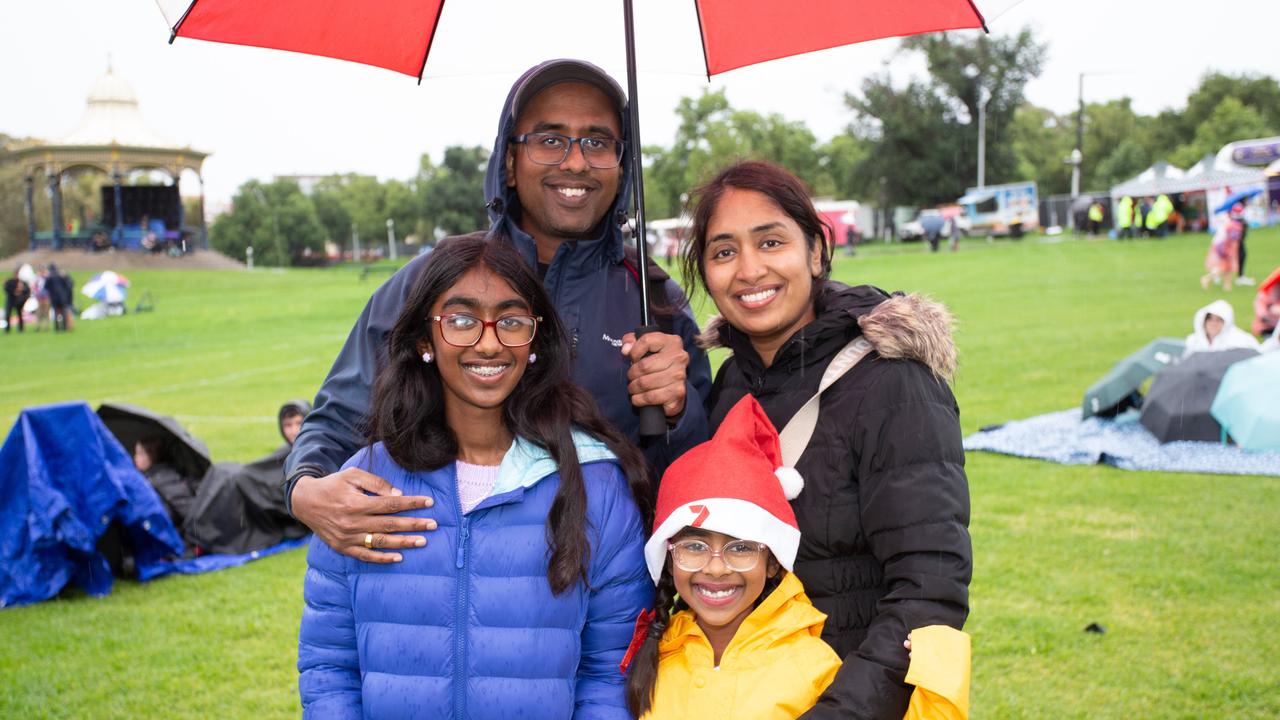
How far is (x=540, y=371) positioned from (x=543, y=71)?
1.03 m

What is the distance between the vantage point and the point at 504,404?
2.52 meters

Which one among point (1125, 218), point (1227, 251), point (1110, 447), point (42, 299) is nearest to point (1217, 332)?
point (1110, 447)

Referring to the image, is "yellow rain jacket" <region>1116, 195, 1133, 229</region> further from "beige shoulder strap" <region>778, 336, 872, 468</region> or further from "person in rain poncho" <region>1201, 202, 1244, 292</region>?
"beige shoulder strap" <region>778, 336, 872, 468</region>

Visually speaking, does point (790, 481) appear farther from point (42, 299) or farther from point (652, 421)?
point (42, 299)

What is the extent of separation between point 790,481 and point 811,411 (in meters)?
0.18

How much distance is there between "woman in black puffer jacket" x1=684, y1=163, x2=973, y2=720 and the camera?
2.05 metres

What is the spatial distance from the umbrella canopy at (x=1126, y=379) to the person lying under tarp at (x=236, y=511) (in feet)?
25.4

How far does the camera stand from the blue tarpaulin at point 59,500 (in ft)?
20.3

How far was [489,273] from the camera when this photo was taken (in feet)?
8.02

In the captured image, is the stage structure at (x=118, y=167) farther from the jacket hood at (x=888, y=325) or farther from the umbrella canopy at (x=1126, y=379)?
the jacket hood at (x=888, y=325)

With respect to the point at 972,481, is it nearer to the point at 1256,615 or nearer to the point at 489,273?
the point at 1256,615

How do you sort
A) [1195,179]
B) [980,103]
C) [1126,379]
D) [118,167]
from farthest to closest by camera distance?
1. [980,103]
2. [118,167]
3. [1195,179]
4. [1126,379]

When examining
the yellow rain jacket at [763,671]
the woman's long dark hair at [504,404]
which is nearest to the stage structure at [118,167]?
the woman's long dark hair at [504,404]

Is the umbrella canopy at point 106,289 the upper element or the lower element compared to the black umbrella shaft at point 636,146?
lower
